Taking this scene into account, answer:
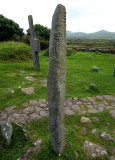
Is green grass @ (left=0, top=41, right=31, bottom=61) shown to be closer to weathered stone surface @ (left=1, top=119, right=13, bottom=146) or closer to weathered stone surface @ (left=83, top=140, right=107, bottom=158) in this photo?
weathered stone surface @ (left=1, top=119, right=13, bottom=146)

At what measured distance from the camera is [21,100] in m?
4.61

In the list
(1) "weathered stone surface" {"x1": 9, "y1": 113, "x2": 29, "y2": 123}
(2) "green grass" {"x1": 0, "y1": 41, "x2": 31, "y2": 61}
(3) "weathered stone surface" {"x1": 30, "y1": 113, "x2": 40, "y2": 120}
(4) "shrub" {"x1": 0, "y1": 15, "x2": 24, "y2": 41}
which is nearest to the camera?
(1) "weathered stone surface" {"x1": 9, "y1": 113, "x2": 29, "y2": 123}

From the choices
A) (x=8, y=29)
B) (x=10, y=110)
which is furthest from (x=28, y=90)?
(x=8, y=29)

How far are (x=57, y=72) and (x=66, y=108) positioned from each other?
2.71 meters

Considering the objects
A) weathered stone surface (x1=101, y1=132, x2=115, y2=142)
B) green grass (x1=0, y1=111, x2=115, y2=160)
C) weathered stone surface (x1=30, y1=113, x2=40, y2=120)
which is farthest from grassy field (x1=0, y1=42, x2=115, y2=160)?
weathered stone surface (x1=30, y1=113, x2=40, y2=120)

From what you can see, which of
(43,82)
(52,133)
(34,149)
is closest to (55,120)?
(52,133)

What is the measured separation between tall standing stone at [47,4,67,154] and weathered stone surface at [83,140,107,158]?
0.74 meters

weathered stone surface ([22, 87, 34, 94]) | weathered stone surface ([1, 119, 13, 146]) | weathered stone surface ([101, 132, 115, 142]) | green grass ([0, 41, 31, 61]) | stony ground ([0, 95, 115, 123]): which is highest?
green grass ([0, 41, 31, 61])

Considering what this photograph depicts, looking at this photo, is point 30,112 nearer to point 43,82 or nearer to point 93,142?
point 93,142

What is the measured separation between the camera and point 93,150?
2.65m

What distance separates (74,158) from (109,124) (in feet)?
5.74

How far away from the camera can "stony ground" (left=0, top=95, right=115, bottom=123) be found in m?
3.77

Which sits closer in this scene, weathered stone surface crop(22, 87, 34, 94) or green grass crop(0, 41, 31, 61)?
weathered stone surface crop(22, 87, 34, 94)

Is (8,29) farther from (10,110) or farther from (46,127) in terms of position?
(46,127)
